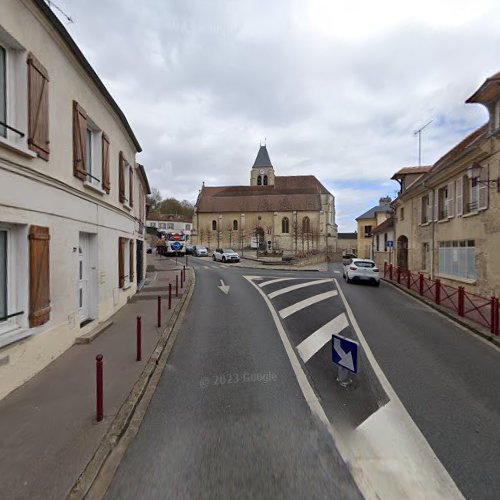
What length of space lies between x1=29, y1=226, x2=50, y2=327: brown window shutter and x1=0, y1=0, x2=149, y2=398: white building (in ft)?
0.06

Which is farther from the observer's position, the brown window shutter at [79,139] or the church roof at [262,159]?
the church roof at [262,159]

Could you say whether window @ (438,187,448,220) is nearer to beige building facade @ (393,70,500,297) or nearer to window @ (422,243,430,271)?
beige building facade @ (393,70,500,297)

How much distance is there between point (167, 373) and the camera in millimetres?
5695

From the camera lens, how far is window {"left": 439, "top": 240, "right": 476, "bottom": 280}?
12666mm

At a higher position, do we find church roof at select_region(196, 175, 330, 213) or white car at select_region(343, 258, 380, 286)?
church roof at select_region(196, 175, 330, 213)

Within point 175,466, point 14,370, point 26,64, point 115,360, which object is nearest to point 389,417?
point 175,466

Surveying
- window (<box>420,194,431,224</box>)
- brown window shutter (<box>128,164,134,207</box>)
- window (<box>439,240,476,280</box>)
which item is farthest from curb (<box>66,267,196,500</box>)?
window (<box>420,194,431,224</box>)

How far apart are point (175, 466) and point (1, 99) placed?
562 cm

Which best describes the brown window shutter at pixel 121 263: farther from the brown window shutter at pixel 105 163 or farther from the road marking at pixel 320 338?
the road marking at pixel 320 338

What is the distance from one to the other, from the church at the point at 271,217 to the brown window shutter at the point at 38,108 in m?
51.5

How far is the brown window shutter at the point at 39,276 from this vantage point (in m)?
5.19

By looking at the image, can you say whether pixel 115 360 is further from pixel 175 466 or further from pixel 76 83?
pixel 76 83

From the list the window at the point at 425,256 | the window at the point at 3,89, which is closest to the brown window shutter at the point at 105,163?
the window at the point at 3,89

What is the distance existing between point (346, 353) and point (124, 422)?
3.25 m
